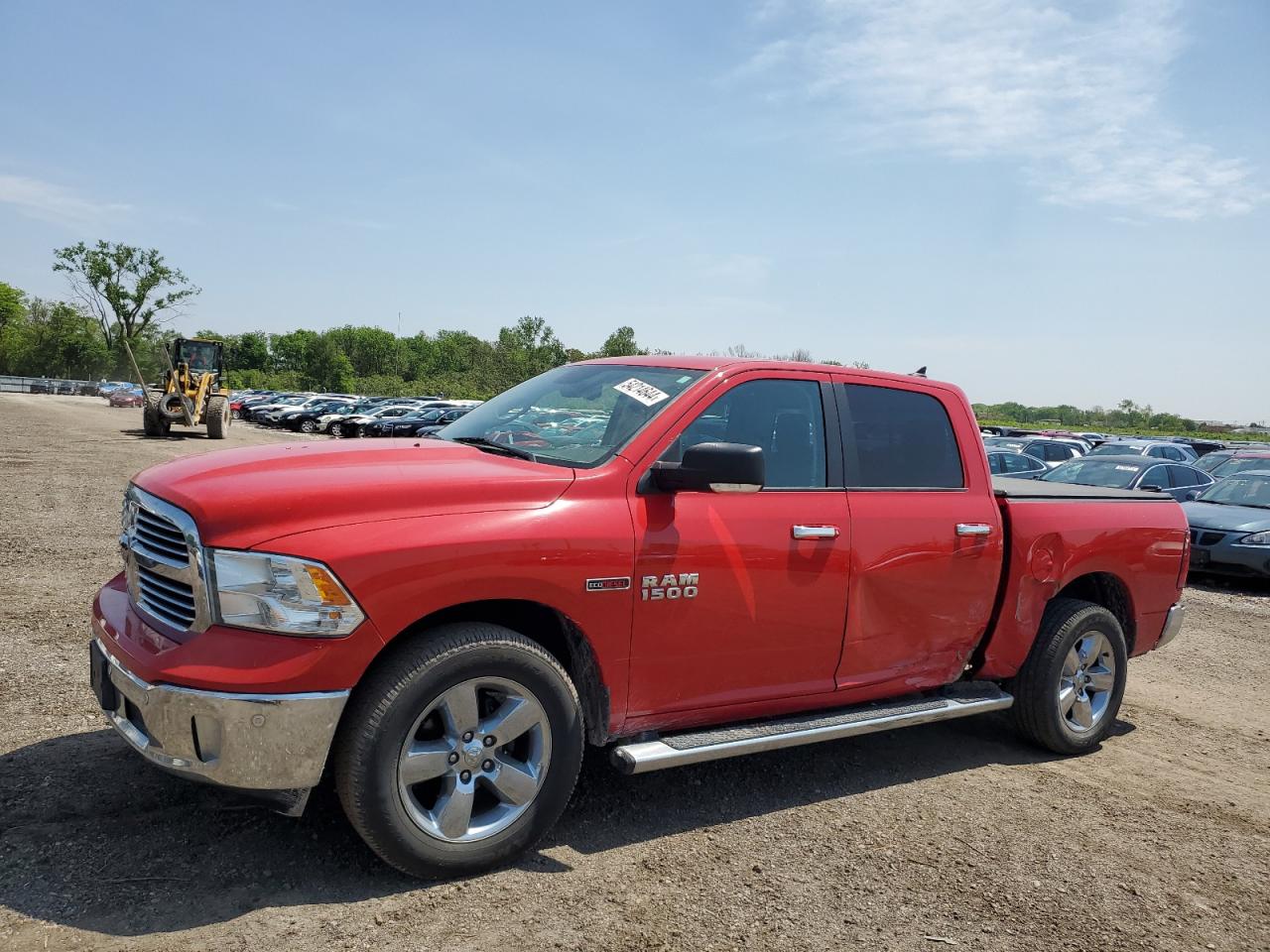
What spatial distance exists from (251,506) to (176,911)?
1.32 meters

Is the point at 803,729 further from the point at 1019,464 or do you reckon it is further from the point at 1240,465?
the point at 1019,464

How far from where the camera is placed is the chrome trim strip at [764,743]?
360cm

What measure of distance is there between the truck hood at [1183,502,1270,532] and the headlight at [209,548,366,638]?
1191 centimetres

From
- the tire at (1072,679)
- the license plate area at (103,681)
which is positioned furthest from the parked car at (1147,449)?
the license plate area at (103,681)

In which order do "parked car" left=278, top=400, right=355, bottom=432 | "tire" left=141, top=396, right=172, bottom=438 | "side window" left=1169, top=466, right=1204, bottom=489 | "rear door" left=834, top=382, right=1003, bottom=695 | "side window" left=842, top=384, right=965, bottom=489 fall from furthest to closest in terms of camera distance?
"parked car" left=278, top=400, right=355, bottom=432, "tire" left=141, top=396, right=172, bottom=438, "side window" left=1169, top=466, right=1204, bottom=489, "side window" left=842, top=384, right=965, bottom=489, "rear door" left=834, top=382, right=1003, bottom=695

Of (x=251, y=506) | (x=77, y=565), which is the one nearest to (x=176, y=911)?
(x=251, y=506)

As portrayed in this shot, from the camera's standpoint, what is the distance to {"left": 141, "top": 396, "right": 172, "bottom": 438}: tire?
3052cm

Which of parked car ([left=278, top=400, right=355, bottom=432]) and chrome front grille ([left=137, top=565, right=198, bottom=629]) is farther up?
chrome front grille ([left=137, top=565, right=198, bottom=629])

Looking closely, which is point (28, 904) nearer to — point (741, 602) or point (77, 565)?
point (741, 602)

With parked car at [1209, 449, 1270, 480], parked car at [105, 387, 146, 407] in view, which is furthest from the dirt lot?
parked car at [105, 387, 146, 407]

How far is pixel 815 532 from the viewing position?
4.15m

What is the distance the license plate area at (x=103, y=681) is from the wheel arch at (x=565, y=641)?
1272 mm

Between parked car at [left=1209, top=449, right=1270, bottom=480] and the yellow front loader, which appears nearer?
parked car at [left=1209, top=449, right=1270, bottom=480]

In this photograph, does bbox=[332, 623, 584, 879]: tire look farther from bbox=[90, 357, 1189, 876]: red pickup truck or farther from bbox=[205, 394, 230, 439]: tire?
bbox=[205, 394, 230, 439]: tire
